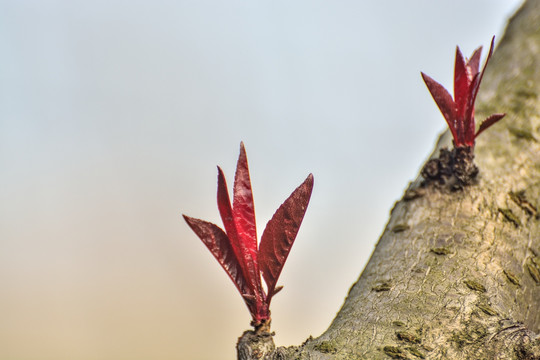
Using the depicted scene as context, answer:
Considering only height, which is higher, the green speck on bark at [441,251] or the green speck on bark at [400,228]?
the green speck on bark at [400,228]

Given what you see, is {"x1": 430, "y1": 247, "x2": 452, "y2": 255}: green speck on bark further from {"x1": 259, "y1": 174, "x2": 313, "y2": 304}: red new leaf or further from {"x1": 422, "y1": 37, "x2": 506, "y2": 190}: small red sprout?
{"x1": 259, "y1": 174, "x2": 313, "y2": 304}: red new leaf

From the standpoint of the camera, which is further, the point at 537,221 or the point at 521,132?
the point at 521,132

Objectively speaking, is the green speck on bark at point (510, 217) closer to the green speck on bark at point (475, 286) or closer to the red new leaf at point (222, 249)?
the green speck on bark at point (475, 286)

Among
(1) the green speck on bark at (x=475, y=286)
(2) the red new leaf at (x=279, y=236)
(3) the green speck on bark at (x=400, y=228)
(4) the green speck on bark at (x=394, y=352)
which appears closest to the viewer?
(4) the green speck on bark at (x=394, y=352)

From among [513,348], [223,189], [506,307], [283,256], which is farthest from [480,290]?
[223,189]

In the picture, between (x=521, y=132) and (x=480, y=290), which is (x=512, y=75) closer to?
(x=521, y=132)

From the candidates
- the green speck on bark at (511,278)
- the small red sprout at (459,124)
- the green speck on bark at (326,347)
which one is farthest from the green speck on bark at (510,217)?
the green speck on bark at (326,347)

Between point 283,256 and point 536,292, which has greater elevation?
point 283,256

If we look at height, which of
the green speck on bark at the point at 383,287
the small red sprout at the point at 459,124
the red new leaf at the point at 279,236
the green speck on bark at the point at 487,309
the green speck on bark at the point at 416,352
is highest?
the small red sprout at the point at 459,124
